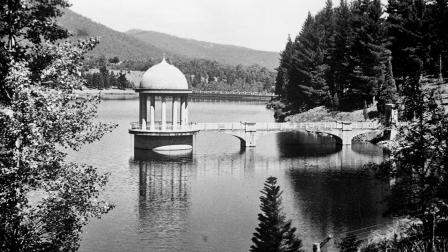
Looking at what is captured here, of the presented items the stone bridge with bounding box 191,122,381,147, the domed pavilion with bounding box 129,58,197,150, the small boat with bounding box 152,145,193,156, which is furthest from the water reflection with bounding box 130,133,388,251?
the domed pavilion with bounding box 129,58,197,150

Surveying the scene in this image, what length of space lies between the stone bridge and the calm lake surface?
1.83m

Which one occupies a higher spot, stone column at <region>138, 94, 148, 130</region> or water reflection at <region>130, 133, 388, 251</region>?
stone column at <region>138, 94, 148, 130</region>

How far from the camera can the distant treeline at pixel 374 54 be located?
83.4 meters

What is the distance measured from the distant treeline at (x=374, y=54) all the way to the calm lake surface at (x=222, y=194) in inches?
587

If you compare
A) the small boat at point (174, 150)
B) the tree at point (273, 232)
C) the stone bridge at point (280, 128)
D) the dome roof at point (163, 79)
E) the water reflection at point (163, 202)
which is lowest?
the water reflection at point (163, 202)

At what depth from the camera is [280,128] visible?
73438 millimetres

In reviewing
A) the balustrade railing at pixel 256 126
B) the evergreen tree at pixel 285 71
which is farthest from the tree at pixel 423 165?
the evergreen tree at pixel 285 71

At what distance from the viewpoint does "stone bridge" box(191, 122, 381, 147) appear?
228 feet

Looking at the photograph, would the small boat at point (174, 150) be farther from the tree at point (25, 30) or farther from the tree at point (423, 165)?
the tree at point (25, 30)

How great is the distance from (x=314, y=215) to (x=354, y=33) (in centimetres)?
5734

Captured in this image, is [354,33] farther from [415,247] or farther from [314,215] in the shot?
[415,247]

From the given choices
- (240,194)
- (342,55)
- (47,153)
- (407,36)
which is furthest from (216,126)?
(47,153)

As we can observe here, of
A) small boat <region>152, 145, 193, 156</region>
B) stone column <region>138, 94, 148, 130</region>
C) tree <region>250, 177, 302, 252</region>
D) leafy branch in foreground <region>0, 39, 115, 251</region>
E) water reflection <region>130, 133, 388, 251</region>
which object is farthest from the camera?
stone column <region>138, 94, 148, 130</region>

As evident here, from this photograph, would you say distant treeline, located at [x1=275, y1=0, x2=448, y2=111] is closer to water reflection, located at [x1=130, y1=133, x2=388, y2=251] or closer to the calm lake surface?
the calm lake surface
